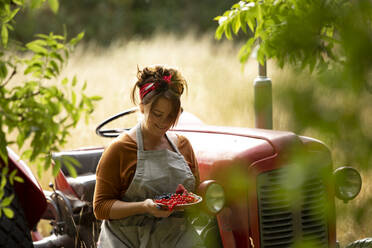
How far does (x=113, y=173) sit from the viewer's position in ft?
6.85

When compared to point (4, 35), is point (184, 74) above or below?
below

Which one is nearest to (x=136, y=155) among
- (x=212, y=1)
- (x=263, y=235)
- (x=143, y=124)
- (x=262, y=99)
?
(x=143, y=124)

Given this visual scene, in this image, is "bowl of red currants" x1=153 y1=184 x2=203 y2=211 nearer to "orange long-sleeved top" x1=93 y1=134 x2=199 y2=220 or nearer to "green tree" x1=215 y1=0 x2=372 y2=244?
"orange long-sleeved top" x1=93 y1=134 x2=199 y2=220

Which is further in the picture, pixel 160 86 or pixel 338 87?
pixel 160 86

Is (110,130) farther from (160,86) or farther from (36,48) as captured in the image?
(36,48)

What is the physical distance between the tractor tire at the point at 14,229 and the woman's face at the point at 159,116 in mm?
656

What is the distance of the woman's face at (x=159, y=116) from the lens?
6.96 feet

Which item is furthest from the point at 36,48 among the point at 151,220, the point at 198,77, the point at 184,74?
the point at 198,77

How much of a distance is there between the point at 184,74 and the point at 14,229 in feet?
22.9

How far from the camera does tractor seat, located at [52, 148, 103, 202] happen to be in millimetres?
2812

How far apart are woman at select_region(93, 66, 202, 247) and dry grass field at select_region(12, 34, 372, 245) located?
6.24 feet

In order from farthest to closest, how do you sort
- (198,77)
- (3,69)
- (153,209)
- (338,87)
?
(198,77)
(153,209)
(3,69)
(338,87)

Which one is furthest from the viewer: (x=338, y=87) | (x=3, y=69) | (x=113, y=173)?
(x=113, y=173)

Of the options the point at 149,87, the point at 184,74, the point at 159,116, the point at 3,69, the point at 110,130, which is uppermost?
the point at 3,69
